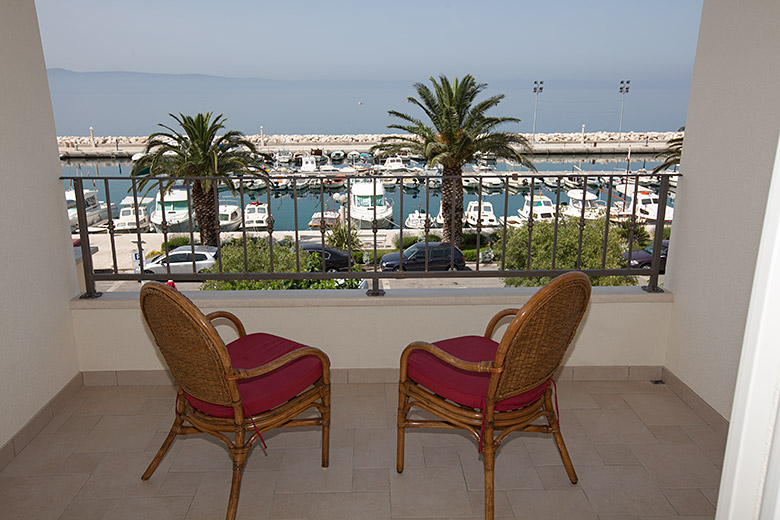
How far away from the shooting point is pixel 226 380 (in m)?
1.95

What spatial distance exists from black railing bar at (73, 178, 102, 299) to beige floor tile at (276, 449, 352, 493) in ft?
5.16

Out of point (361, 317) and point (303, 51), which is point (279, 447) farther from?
point (303, 51)

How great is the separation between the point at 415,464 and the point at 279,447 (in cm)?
67

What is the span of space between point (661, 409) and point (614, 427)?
369 mm

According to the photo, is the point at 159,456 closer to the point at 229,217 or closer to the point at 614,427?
the point at 614,427

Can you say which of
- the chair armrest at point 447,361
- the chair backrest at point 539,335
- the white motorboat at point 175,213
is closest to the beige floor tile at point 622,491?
the chair backrest at point 539,335

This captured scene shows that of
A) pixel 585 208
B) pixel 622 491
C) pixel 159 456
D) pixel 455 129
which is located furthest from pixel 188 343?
pixel 455 129

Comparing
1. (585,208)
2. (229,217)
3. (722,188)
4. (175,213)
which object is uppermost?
(722,188)

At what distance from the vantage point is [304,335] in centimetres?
319

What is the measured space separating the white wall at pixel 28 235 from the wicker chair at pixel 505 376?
1.87 meters

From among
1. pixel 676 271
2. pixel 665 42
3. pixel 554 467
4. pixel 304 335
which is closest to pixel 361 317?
pixel 304 335

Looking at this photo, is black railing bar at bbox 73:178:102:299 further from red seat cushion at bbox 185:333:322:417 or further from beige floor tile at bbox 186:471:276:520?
beige floor tile at bbox 186:471:276:520

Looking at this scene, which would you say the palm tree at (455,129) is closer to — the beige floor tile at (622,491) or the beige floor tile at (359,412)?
the beige floor tile at (359,412)

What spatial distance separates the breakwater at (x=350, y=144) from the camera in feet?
156
